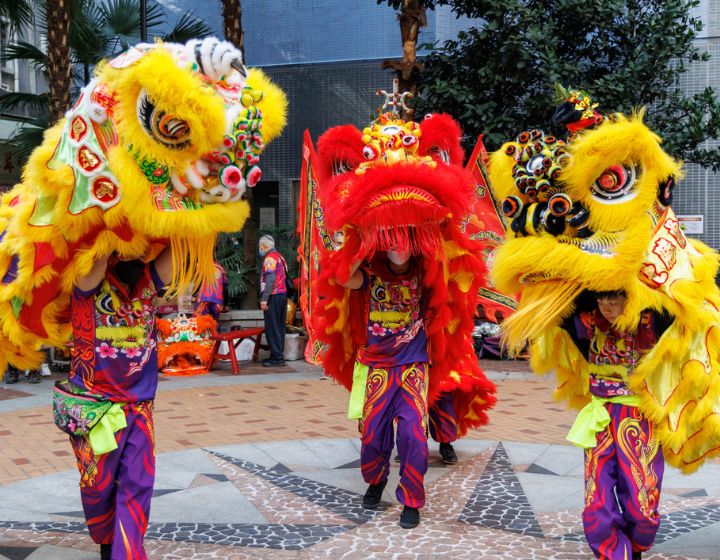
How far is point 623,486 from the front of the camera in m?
3.38

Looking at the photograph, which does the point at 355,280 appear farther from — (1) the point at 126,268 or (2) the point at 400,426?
(1) the point at 126,268

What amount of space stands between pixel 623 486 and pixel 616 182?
1.27 m

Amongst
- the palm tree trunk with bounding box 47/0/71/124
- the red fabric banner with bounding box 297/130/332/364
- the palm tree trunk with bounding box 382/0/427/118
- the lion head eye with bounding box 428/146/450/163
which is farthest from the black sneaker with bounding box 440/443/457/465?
the palm tree trunk with bounding box 47/0/71/124

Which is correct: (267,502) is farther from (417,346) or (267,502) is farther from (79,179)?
(79,179)

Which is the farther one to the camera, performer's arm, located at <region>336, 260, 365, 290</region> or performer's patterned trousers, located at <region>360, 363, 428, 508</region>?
performer's arm, located at <region>336, 260, 365, 290</region>

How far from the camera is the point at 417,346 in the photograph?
4.56m

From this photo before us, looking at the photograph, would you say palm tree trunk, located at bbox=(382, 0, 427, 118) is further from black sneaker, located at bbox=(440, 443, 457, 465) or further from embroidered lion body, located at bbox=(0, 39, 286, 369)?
embroidered lion body, located at bbox=(0, 39, 286, 369)

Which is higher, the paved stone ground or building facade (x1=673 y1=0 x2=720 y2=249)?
building facade (x1=673 y1=0 x2=720 y2=249)

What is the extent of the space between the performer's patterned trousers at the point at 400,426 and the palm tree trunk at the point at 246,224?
648cm

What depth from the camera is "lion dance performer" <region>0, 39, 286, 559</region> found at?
2998 millimetres

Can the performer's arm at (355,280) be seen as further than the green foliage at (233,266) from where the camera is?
No

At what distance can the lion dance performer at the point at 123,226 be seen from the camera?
300cm

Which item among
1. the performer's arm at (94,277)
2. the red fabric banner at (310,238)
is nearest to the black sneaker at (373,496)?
the red fabric banner at (310,238)

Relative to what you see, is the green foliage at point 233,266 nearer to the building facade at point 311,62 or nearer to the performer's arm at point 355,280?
the building facade at point 311,62
